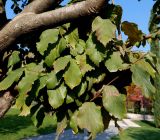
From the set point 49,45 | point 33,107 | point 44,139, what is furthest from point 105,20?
point 44,139

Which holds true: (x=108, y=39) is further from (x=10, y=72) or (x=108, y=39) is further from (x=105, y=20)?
(x=10, y=72)

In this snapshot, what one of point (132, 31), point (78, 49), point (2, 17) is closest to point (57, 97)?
point (78, 49)

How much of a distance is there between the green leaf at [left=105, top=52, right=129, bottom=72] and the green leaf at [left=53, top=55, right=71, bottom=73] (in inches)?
8.3

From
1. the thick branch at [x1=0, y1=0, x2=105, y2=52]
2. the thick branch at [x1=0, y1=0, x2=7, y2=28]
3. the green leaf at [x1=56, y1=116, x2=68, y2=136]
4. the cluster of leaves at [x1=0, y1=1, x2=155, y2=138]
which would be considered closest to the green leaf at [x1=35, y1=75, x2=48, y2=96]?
the cluster of leaves at [x1=0, y1=1, x2=155, y2=138]

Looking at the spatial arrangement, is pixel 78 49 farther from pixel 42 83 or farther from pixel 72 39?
pixel 42 83

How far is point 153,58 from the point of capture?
6.17 ft

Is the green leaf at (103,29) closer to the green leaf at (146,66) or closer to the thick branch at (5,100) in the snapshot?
the green leaf at (146,66)

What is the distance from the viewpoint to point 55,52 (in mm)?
1843

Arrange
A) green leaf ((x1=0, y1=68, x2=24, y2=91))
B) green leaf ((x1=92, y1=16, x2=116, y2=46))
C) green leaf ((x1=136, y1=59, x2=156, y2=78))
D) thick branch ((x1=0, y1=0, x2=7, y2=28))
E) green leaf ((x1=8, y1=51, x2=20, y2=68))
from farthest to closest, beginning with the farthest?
thick branch ((x1=0, y1=0, x2=7, y2=28)) → green leaf ((x1=8, y1=51, x2=20, y2=68)) → green leaf ((x1=0, y1=68, x2=24, y2=91)) → green leaf ((x1=136, y1=59, x2=156, y2=78)) → green leaf ((x1=92, y1=16, x2=116, y2=46))

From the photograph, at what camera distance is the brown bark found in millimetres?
1847

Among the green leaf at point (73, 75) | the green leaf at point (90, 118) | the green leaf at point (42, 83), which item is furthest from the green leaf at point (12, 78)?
the green leaf at point (90, 118)

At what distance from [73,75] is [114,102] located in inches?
10.2

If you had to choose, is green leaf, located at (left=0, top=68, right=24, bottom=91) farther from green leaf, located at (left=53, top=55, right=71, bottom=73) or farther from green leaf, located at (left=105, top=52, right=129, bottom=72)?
green leaf, located at (left=105, top=52, right=129, bottom=72)

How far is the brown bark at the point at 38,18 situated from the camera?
1847 mm
